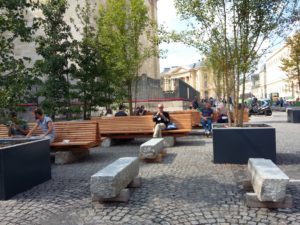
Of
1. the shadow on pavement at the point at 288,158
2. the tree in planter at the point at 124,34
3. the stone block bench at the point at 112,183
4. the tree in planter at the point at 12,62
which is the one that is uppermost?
the tree in planter at the point at 124,34

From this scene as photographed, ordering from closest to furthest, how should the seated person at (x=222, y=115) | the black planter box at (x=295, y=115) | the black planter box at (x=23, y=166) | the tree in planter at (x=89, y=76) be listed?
1. the black planter box at (x=23, y=166)
2. the seated person at (x=222, y=115)
3. the tree in planter at (x=89, y=76)
4. the black planter box at (x=295, y=115)

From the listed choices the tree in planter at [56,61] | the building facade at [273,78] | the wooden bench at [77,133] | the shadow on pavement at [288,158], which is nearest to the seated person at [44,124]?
the wooden bench at [77,133]

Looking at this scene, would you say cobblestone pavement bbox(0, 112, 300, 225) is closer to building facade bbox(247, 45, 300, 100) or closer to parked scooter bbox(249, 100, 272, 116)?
parked scooter bbox(249, 100, 272, 116)

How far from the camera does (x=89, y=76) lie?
1630cm

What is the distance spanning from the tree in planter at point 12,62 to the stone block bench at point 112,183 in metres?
2.22

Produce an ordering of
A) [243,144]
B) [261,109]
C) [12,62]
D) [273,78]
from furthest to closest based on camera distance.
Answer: [273,78] < [261,109] < [243,144] < [12,62]

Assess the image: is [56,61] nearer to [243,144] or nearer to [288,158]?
[243,144]

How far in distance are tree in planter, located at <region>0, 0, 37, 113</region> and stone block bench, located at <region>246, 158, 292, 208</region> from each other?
4267 mm

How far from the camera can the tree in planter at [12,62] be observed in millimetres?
6844

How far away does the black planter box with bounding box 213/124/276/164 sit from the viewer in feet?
27.5

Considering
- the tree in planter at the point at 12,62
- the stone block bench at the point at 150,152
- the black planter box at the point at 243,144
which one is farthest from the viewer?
the stone block bench at the point at 150,152

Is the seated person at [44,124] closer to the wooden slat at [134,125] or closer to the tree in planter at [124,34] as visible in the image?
the wooden slat at [134,125]

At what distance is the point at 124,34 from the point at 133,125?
29.6ft

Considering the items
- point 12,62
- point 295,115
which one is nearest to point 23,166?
point 12,62
